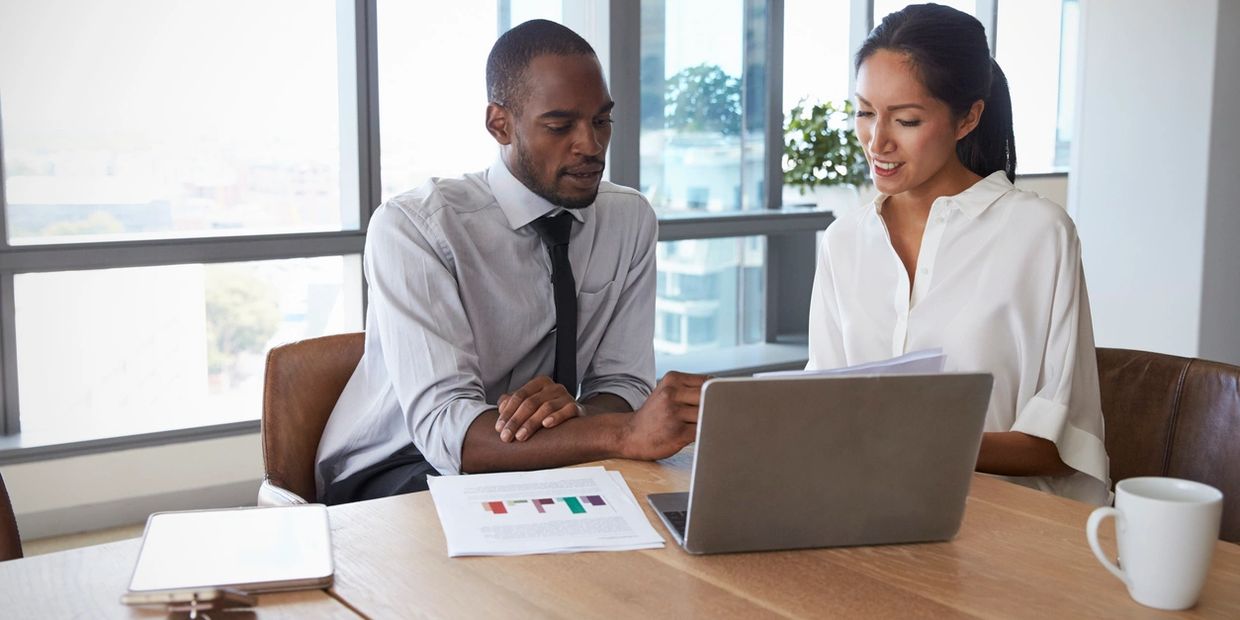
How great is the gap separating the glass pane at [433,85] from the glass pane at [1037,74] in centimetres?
338

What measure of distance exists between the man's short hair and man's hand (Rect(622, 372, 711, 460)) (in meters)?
0.73

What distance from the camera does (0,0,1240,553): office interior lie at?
10.8ft

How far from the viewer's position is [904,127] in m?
1.85

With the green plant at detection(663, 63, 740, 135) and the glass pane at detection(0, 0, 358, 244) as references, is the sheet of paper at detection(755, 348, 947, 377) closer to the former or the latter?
the glass pane at detection(0, 0, 358, 244)

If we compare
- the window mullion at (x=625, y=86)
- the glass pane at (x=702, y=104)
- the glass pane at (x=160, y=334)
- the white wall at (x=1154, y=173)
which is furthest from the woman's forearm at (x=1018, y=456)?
the glass pane at (x=702, y=104)

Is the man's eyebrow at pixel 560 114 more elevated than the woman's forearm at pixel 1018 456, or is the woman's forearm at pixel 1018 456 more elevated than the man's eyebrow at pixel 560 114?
the man's eyebrow at pixel 560 114

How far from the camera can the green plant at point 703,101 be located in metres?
4.46

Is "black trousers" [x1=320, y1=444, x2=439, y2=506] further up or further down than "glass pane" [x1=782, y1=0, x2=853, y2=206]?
further down

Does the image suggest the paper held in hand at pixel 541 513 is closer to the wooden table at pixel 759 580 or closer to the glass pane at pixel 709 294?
the wooden table at pixel 759 580

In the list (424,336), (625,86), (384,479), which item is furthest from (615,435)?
(625,86)

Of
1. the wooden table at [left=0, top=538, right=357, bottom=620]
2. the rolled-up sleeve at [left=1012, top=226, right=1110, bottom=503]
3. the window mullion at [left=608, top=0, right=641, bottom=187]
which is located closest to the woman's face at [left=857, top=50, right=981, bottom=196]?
the rolled-up sleeve at [left=1012, top=226, right=1110, bottom=503]

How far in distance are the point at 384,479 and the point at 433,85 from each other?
89.5 inches

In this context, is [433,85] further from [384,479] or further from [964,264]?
[964,264]

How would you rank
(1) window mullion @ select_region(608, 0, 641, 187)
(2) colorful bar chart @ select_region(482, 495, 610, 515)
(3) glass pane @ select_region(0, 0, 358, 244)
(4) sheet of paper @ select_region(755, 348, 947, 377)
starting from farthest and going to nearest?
1. (1) window mullion @ select_region(608, 0, 641, 187)
2. (3) glass pane @ select_region(0, 0, 358, 244)
3. (2) colorful bar chart @ select_region(482, 495, 610, 515)
4. (4) sheet of paper @ select_region(755, 348, 947, 377)
